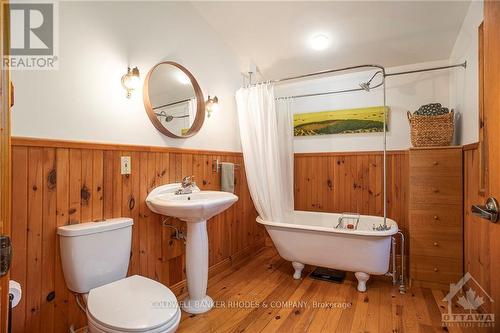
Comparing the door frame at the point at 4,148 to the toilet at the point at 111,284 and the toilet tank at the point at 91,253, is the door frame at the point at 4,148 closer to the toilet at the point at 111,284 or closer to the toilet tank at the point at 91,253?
the toilet at the point at 111,284

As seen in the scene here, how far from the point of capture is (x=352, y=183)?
289 cm

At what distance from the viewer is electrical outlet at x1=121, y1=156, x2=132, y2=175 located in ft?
5.49

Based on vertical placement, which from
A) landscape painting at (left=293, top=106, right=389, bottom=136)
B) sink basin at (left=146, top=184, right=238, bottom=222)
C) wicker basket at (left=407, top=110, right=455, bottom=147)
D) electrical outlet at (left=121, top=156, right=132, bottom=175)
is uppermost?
landscape painting at (left=293, top=106, right=389, bottom=136)

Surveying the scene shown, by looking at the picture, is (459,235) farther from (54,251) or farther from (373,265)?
(54,251)

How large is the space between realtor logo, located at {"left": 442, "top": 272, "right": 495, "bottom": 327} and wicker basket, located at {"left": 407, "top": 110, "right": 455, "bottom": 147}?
1109mm

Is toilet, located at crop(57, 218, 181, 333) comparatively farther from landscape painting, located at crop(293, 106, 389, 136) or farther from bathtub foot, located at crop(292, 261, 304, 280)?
landscape painting, located at crop(293, 106, 389, 136)

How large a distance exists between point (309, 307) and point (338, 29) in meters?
2.43

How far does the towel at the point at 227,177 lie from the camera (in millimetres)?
→ 2516

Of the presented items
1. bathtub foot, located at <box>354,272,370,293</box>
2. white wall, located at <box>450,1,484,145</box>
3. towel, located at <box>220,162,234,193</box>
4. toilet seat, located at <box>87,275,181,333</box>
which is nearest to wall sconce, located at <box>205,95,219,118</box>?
towel, located at <box>220,162,234,193</box>

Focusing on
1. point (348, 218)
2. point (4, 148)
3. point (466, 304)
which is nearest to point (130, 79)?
point (4, 148)

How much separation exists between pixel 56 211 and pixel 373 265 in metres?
2.26

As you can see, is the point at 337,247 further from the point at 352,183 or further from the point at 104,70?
the point at 104,70

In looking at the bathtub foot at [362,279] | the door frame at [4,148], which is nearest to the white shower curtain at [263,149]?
the bathtub foot at [362,279]

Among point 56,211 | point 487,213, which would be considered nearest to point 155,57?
point 56,211
